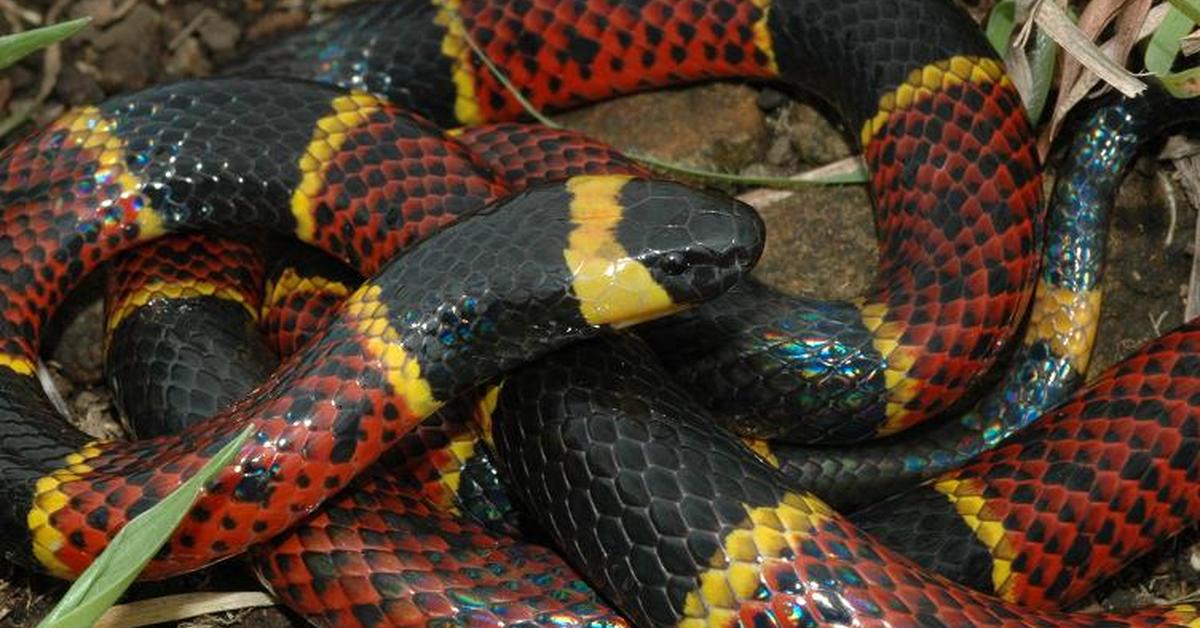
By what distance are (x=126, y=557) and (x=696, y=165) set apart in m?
3.03

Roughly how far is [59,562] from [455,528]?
1.20 m

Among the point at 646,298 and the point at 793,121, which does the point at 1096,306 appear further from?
the point at 646,298

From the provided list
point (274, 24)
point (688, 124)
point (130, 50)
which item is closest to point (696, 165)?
point (688, 124)

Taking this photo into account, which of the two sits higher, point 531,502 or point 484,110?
point 484,110

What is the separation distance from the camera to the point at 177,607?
4.92m

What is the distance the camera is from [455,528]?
4699 millimetres

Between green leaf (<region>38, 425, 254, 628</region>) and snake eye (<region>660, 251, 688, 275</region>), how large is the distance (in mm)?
1330

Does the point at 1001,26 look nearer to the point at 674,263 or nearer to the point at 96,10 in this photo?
the point at 674,263

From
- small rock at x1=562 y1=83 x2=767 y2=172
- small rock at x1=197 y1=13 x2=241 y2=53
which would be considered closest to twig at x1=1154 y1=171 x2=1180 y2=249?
small rock at x1=562 y1=83 x2=767 y2=172

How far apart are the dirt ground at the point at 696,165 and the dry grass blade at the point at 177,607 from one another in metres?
0.06

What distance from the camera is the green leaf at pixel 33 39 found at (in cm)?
420

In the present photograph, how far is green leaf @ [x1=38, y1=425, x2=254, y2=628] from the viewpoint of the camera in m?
3.70

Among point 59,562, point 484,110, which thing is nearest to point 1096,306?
point 484,110

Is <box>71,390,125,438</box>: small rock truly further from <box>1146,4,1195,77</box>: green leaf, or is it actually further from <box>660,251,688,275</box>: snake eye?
<box>1146,4,1195,77</box>: green leaf
